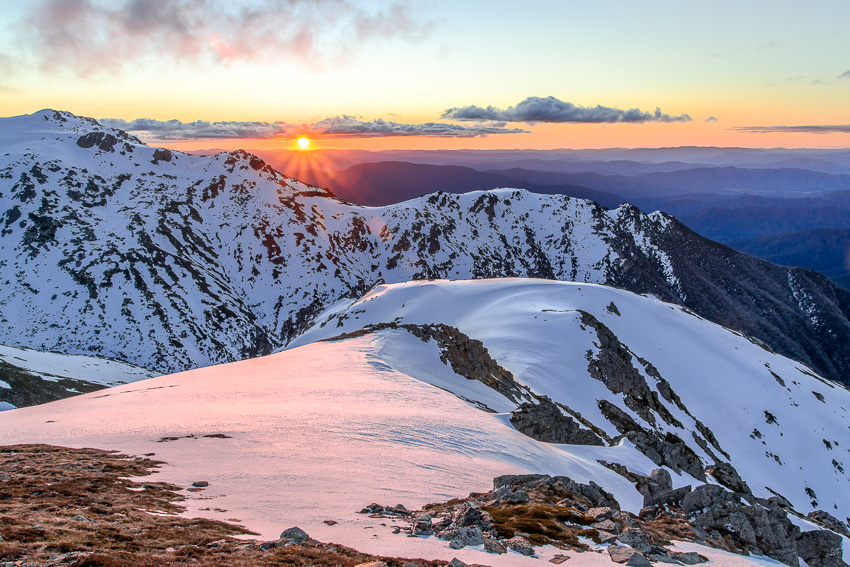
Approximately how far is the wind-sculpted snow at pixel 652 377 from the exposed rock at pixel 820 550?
15.3 m

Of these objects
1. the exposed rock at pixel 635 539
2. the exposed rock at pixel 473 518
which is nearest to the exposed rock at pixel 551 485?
the exposed rock at pixel 473 518

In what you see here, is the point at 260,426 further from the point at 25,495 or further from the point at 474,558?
the point at 474,558

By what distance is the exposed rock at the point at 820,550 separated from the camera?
31.8 m

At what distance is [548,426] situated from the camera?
44.3 metres

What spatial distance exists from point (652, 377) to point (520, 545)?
73.5 metres

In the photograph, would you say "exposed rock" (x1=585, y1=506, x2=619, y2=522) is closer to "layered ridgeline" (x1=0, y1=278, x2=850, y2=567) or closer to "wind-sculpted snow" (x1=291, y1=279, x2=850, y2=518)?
"layered ridgeline" (x1=0, y1=278, x2=850, y2=567)

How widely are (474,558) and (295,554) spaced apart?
18.0 feet


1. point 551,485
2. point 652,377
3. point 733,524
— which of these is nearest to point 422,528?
point 551,485

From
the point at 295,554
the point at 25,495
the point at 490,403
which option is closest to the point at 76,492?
the point at 25,495

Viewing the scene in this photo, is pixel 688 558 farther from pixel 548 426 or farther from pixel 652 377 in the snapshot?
pixel 652 377

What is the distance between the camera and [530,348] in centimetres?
7538

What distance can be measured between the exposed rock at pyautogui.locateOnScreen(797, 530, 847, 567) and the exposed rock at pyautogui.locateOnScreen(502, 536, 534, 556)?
25971mm

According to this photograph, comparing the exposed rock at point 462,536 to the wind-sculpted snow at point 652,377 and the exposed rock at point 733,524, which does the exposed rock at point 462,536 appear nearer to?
the exposed rock at point 733,524

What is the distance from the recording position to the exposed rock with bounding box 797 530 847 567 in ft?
104
